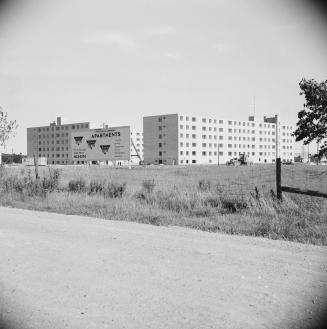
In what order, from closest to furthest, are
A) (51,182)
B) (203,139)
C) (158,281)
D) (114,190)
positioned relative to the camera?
(158,281) < (114,190) < (51,182) < (203,139)

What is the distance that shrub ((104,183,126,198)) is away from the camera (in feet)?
46.0

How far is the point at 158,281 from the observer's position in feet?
15.7

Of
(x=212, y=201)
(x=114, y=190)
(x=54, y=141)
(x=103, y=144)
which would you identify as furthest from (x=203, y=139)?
(x=212, y=201)

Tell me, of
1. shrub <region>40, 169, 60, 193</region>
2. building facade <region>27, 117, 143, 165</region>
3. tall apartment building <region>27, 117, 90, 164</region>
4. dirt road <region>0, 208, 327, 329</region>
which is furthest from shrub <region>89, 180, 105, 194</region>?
tall apartment building <region>27, 117, 90, 164</region>

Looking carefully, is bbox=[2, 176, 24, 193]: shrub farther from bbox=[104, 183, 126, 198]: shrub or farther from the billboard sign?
the billboard sign

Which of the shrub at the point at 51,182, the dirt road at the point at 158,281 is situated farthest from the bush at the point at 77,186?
the dirt road at the point at 158,281

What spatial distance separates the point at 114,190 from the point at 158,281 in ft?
31.8

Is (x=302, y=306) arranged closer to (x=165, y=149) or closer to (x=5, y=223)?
(x=5, y=223)

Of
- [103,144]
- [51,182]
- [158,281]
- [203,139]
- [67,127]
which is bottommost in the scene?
[158,281]

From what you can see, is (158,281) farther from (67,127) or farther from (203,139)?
(67,127)

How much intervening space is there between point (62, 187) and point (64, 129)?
118959 mm

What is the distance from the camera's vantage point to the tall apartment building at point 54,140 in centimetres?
12838

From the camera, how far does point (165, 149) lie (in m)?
110

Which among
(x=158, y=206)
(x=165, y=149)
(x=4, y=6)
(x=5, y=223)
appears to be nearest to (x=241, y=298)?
→ (x=4, y=6)
